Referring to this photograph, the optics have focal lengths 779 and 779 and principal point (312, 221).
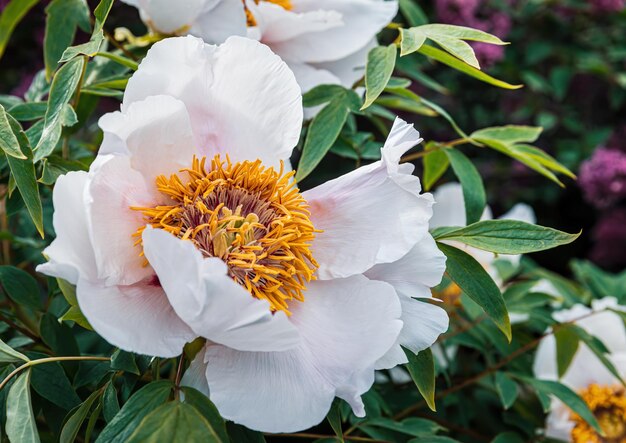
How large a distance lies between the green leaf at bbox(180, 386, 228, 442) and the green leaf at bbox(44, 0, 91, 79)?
12.0 inches

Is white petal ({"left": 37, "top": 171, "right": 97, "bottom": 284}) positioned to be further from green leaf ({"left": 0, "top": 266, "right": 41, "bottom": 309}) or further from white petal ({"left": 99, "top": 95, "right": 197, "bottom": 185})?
green leaf ({"left": 0, "top": 266, "right": 41, "bottom": 309})

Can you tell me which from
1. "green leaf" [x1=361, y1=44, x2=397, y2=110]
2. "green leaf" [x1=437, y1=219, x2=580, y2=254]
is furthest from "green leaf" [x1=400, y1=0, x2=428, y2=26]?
"green leaf" [x1=437, y1=219, x2=580, y2=254]

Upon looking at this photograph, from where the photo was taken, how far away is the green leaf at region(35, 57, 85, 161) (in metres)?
0.46

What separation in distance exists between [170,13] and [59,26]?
0.10 m

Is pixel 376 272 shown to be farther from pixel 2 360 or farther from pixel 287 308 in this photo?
pixel 2 360

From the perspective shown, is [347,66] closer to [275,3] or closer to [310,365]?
[275,3]

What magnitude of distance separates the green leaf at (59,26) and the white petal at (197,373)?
0.28 meters

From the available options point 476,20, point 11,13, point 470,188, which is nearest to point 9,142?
point 11,13

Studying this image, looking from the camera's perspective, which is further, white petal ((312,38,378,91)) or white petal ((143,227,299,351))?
white petal ((312,38,378,91))

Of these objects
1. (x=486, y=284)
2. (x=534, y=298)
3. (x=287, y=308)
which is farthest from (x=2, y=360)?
(x=534, y=298)

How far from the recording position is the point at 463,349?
0.86 m

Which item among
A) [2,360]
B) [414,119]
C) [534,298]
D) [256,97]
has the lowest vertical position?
[414,119]

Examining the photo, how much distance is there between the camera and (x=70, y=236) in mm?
401

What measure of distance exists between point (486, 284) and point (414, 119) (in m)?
0.79
